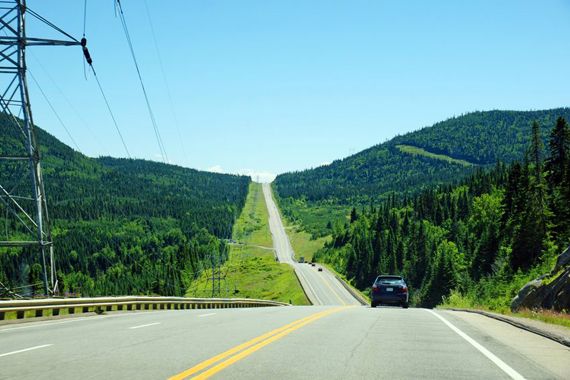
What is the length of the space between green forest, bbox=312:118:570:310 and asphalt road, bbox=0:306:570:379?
2557cm

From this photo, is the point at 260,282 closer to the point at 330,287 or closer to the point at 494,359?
the point at 330,287

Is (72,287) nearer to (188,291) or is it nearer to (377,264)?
(188,291)

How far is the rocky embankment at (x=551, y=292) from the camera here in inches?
818

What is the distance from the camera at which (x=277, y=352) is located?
35.3 feet

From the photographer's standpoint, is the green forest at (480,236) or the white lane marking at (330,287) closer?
the green forest at (480,236)

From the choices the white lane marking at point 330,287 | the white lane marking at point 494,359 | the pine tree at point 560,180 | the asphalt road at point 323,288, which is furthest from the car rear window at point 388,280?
the asphalt road at point 323,288

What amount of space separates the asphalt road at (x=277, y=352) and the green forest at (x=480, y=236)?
25.6 meters

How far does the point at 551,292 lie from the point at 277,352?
48.6ft

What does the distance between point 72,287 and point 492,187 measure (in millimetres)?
116615

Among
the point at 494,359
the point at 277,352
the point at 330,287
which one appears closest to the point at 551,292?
the point at 494,359

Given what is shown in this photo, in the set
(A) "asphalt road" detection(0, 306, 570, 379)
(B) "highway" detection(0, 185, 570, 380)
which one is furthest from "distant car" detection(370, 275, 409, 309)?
(A) "asphalt road" detection(0, 306, 570, 379)

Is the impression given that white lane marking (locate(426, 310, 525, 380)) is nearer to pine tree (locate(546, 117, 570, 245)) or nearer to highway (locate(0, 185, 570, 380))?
highway (locate(0, 185, 570, 380))

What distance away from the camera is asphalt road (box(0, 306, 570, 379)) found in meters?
8.69

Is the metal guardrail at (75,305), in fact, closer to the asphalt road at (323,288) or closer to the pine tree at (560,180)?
the pine tree at (560,180)
